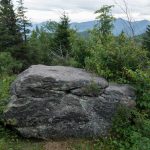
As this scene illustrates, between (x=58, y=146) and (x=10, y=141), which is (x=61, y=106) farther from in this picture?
(x=10, y=141)

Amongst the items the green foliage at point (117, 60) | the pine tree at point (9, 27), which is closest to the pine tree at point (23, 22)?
the pine tree at point (9, 27)

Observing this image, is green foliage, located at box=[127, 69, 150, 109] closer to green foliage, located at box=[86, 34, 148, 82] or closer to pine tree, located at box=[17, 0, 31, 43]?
green foliage, located at box=[86, 34, 148, 82]

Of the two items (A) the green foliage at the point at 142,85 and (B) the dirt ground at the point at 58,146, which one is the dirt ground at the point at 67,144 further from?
(A) the green foliage at the point at 142,85

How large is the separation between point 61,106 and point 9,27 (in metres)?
28.0

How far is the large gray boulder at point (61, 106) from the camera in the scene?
8.20m

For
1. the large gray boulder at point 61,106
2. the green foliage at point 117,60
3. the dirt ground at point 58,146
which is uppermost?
the green foliage at point 117,60

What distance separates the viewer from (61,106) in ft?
27.1

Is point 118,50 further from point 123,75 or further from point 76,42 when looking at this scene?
point 76,42

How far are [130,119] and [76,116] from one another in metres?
1.33

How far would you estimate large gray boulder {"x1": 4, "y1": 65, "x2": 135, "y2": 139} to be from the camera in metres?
8.20

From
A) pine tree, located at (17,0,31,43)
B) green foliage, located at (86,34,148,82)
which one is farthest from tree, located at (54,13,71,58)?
green foliage, located at (86,34,148,82)

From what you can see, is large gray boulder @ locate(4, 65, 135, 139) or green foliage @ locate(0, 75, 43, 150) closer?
green foliage @ locate(0, 75, 43, 150)

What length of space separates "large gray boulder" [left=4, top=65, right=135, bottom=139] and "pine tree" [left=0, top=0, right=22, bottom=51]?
26.4 m

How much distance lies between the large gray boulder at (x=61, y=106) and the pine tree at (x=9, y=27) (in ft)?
86.7
